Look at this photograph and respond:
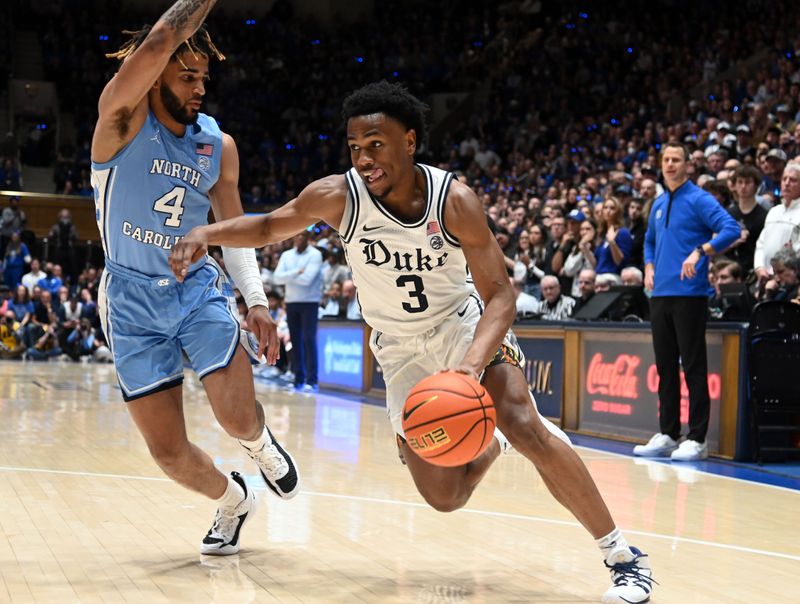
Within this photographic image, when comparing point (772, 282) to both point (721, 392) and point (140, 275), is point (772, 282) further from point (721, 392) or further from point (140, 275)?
point (140, 275)

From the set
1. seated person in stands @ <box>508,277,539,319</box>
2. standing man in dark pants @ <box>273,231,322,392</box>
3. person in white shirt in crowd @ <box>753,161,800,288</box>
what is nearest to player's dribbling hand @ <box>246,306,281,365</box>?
person in white shirt in crowd @ <box>753,161,800,288</box>

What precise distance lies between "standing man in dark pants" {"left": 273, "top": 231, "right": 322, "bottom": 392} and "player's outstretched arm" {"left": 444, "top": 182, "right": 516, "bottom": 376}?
8990mm

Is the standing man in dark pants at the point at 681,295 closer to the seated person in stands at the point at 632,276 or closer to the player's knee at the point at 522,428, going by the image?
the seated person in stands at the point at 632,276

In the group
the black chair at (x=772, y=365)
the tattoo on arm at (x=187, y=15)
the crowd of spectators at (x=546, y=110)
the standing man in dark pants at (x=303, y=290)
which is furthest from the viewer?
the standing man in dark pants at (x=303, y=290)

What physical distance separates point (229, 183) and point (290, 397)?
8542 millimetres

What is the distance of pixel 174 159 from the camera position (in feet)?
13.8

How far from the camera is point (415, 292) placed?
4.07 meters

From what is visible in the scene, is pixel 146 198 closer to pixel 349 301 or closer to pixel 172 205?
pixel 172 205

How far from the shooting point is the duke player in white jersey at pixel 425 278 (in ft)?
12.0

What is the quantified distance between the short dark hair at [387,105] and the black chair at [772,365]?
165 inches

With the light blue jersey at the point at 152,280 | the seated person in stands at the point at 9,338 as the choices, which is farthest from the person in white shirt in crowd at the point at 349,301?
the light blue jersey at the point at 152,280

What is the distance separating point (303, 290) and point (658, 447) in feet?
20.4

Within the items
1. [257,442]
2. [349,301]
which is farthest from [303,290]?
[257,442]

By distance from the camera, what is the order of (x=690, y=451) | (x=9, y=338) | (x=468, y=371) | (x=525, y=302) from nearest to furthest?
(x=468, y=371)
(x=690, y=451)
(x=525, y=302)
(x=9, y=338)
